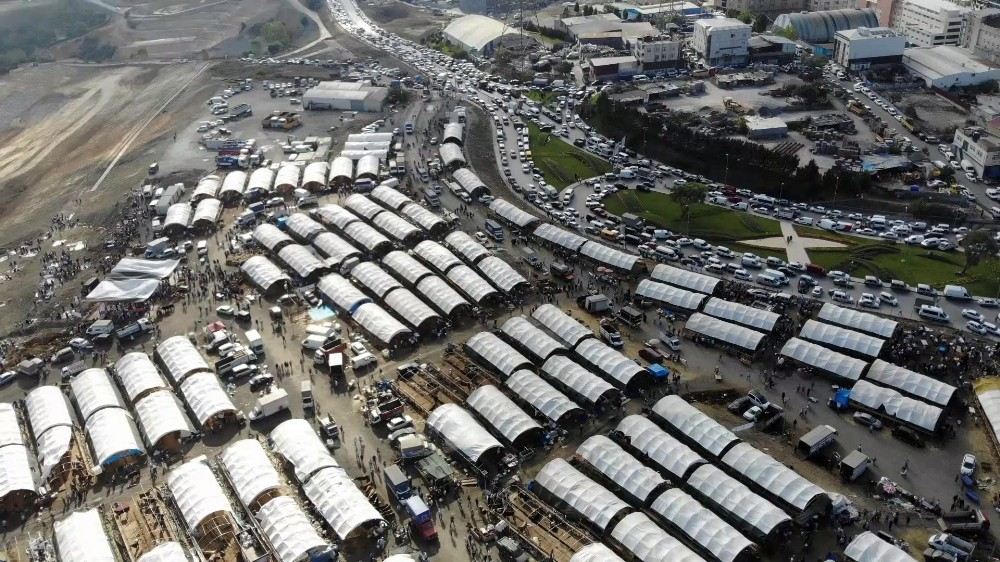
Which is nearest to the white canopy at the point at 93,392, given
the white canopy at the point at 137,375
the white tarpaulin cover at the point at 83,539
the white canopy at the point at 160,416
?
the white canopy at the point at 137,375

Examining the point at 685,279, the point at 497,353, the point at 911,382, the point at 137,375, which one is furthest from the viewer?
the point at 685,279

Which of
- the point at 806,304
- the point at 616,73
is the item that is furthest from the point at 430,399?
the point at 616,73

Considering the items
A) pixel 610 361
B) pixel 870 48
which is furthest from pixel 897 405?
pixel 870 48

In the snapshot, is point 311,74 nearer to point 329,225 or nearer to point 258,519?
point 329,225

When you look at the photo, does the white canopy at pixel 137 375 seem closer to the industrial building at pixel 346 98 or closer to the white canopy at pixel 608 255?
the white canopy at pixel 608 255

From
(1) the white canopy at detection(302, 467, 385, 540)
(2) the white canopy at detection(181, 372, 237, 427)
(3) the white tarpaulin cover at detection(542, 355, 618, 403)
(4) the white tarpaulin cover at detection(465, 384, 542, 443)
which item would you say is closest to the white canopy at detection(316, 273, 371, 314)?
(2) the white canopy at detection(181, 372, 237, 427)

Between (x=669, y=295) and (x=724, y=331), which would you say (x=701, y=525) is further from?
(x=669, y=295)

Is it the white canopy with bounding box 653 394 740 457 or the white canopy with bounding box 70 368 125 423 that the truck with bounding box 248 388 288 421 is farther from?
the white canopy with bounding box 653 394 740 457
